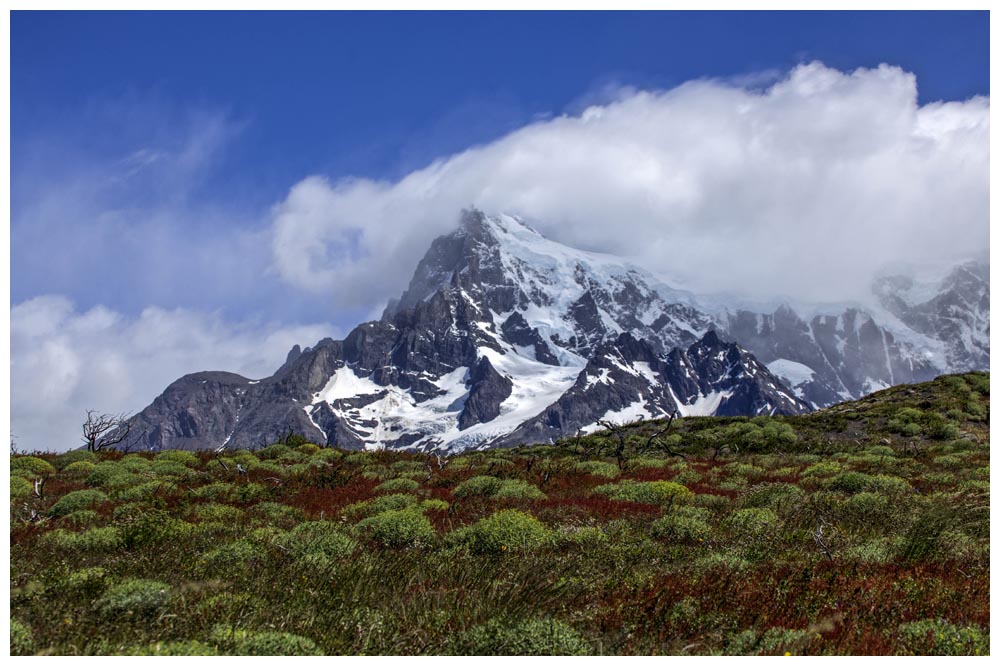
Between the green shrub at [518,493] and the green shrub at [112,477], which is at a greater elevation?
the green shrub at [112,477]

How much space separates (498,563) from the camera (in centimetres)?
1019

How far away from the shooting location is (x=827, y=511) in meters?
14.6

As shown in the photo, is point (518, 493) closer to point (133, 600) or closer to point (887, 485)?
point (887, 485)

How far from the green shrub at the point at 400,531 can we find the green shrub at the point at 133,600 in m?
4.65

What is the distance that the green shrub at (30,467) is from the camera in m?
21.1

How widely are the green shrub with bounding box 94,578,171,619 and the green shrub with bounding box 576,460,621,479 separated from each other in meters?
16.0

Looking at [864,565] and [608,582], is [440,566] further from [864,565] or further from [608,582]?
[864,565]

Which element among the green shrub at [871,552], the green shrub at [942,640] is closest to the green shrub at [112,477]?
the green shrub at [871,552]

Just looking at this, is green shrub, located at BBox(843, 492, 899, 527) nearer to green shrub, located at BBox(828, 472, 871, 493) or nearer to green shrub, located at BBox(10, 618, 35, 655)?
green shrub, located at BBox(828, 472, 871, 493)

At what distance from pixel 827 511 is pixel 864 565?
16.5ft

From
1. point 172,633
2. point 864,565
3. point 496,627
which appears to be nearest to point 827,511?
point 864,565

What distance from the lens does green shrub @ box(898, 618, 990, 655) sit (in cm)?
652

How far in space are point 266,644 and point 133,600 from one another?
237cm

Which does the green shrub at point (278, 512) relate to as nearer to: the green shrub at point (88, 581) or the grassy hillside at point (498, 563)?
the grassy hillside at point (498, 563)
